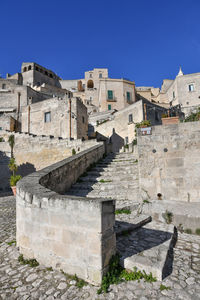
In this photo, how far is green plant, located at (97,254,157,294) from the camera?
8.46 feet

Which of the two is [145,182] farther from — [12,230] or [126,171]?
[12,230]

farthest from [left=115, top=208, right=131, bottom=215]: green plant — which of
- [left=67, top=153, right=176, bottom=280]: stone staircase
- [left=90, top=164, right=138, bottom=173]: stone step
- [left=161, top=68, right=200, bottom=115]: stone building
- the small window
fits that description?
the small window

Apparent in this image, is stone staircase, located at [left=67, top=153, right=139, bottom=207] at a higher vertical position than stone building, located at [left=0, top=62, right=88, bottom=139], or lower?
lower

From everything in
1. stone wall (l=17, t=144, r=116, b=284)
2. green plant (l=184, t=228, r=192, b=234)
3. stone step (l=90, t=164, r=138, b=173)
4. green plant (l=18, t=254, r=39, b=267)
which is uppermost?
stone step (l=90, t=164, r=138, b=173)

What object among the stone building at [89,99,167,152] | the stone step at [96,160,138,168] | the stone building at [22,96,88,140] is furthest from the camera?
the stone building at [89,99,167,152]

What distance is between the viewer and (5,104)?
3228 cm

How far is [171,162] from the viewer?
6184 mm

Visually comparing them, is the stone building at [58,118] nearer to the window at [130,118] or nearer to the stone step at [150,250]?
the window at [130,118]

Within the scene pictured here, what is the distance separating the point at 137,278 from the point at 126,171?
18.4 ft

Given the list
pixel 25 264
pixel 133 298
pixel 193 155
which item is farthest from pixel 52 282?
pixel 193 155

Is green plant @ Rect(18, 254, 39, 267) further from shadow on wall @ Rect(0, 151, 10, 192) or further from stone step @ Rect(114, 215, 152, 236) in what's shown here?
shadow on wall @ Rect(0, 151, 10, 192)

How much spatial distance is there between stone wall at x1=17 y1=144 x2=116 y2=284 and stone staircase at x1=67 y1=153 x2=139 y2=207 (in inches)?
125

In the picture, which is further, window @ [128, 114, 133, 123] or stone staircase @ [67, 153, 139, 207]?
window @ [128, 114, 133, 123]

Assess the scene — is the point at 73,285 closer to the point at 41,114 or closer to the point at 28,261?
→ the point at 28,261
